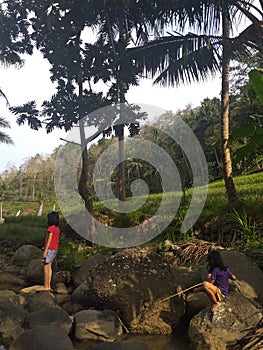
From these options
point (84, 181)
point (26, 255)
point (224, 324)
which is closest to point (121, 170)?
point (84, 181)

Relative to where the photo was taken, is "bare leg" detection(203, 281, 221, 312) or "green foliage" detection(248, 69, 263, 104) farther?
"bare leg" detection(203, 281, 221, 312)

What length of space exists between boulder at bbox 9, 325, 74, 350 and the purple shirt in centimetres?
184

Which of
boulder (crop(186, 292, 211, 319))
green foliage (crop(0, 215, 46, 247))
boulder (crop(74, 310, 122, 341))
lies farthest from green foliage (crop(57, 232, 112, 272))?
boulder (crop(186, 292, 211, 319))

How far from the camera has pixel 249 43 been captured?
28.4 feet

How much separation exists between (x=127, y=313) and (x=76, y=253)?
4.67 m

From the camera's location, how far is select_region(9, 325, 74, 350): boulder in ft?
12.5

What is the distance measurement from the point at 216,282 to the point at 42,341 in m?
2.11

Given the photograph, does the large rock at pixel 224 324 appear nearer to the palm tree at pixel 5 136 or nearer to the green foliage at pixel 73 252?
the green foliage at pixel 73 252

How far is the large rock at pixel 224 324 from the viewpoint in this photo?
161 inches

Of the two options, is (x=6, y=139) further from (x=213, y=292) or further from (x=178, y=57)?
(x=213, y=292)

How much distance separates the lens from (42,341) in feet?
12.6

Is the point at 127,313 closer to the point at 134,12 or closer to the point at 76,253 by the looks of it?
the point at 76,253

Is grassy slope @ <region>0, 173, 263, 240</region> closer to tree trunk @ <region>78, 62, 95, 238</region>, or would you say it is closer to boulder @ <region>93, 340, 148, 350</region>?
tree trunk @ <region>78, 62, 95, 238</region>

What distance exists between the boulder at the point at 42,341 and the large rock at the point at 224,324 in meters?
1.41
